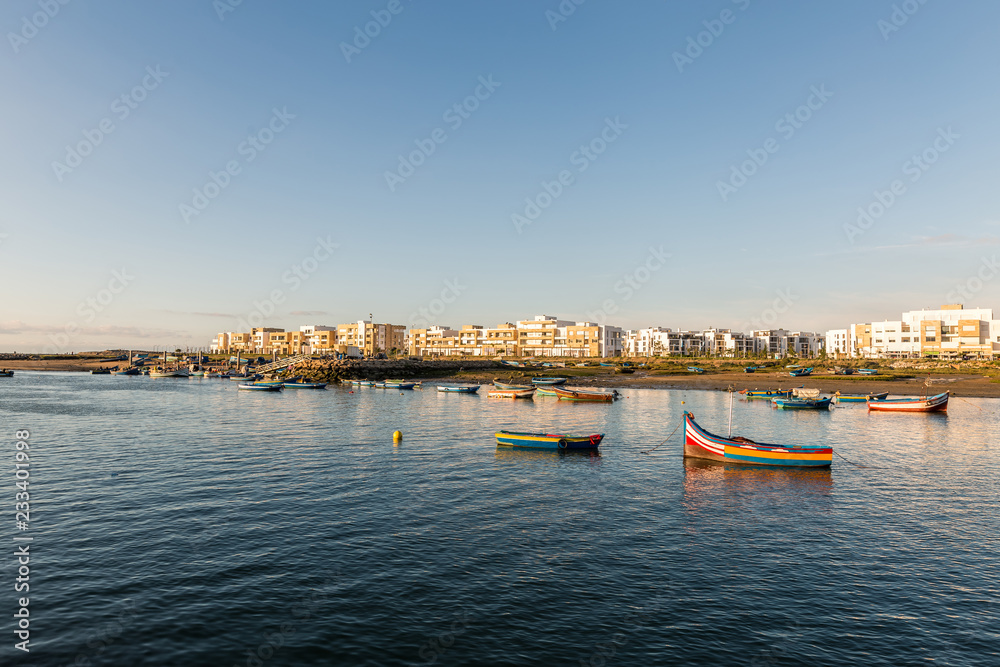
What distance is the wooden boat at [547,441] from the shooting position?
153ft

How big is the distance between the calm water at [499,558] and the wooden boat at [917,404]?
2995 centimetres

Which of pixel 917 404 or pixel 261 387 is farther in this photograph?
pixel 261 387

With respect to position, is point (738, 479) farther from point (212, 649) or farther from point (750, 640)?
point (212, 649)

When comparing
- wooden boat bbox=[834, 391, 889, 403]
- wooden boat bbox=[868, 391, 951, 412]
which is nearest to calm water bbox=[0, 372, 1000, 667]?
wooden boat bbox=[868, 391, 951, 412]

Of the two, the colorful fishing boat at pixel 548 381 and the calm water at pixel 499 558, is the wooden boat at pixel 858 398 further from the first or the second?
the colorful fishing boat at pixel 548 381

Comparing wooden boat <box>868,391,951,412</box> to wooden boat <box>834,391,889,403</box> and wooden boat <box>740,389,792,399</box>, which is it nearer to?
wooden boat <box>834,391,889,403</box>

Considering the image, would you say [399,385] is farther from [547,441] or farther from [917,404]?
[917,404]

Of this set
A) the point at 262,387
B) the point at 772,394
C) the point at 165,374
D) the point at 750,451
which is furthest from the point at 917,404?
the point at 165,374

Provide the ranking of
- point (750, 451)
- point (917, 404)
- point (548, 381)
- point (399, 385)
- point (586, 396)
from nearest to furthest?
point (750, 451), point (917, 404), point (586, 396), point (399, 385), point (548, 381)

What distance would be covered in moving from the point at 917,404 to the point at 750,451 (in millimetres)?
49764

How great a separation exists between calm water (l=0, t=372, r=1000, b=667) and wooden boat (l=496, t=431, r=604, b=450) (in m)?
1.92

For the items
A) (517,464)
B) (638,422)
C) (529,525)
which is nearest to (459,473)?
(517,464)

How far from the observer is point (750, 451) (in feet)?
135

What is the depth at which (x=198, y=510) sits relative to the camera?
28406 millimetres
